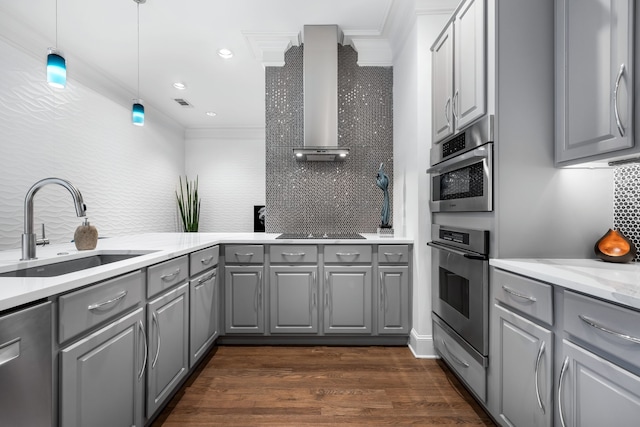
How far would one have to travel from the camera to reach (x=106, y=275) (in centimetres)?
121

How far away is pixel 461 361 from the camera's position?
1906 mm

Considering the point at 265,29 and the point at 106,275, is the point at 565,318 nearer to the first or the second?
the point at 106,275

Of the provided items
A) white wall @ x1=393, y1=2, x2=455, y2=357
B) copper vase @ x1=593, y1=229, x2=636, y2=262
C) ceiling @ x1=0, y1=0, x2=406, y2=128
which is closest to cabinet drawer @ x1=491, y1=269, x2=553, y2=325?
copper vase @ x1=593, y1=229, x2=636, y2=262

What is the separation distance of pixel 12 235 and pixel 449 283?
4.09 m

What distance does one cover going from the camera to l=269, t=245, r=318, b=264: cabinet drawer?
267cm

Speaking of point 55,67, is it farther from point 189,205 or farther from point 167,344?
point 189,205

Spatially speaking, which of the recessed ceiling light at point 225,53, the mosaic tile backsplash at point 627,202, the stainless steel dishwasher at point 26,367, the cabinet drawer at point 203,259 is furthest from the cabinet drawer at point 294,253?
the recessed ceiling light at point 225,53

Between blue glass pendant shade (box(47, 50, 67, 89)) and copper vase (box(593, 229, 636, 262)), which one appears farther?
blue glass pendant shade (box(47, 50, 67, 89))

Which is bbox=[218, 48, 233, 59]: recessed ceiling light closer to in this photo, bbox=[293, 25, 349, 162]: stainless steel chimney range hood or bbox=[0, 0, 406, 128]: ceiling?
bbox=[0, 0, 406, 128]: ceiling

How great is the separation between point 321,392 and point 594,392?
1410 millimetres

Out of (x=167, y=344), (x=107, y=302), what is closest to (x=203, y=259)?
(x=167, y=344)

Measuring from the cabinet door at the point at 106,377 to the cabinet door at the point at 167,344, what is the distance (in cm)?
8

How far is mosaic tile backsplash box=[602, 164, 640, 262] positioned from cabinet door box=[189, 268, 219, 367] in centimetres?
→ 245

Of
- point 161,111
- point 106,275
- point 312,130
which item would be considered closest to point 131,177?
point 161,111
